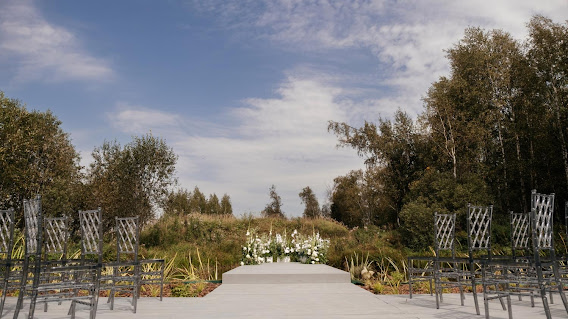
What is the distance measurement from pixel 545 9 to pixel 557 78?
3030 mm

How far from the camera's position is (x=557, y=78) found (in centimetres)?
1653

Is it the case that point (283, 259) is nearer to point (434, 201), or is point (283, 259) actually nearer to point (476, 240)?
point (476, 240)

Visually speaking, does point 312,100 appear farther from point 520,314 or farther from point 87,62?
point 520,314

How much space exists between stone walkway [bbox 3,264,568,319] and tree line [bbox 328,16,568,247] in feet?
34.8

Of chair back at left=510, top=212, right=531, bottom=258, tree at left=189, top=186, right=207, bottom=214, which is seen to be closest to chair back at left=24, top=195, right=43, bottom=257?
chair back at left=510, top=212, right=531, bottom=258

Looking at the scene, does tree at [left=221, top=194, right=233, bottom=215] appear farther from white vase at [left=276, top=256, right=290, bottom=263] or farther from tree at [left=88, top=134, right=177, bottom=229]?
white vase at [left=276, top=256, right=290, bottom=263]

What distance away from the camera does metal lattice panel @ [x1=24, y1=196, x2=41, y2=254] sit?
388 cm

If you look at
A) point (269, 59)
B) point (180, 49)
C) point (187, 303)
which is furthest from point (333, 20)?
point (187, 303)

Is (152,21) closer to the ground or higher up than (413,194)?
higher up

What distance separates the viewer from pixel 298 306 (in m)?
4.91

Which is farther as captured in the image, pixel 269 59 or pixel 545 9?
pixel 545 9

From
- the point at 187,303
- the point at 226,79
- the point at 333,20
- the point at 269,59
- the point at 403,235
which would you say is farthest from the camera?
the point at 403,235

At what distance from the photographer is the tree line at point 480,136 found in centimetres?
1631

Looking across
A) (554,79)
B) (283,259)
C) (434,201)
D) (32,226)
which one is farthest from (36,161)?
(554,79)
